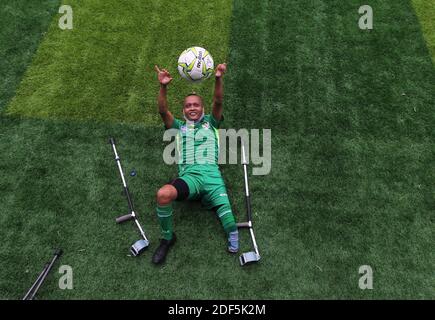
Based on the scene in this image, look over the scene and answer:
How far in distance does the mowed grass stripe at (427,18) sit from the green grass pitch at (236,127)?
49 millimetres

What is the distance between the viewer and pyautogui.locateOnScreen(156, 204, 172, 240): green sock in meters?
5.71

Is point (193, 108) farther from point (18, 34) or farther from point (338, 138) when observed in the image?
point (18, 34)

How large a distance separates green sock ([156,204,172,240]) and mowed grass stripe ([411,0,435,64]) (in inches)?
279

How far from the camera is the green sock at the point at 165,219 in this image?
5711mm

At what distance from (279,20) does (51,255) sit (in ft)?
24.3

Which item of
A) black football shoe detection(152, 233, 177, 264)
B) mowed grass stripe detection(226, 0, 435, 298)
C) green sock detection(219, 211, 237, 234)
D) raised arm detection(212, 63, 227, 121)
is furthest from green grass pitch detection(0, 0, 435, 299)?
raised arm detection(212, 63, 227, 121)

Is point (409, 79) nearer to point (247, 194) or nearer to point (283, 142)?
point (283, 142)

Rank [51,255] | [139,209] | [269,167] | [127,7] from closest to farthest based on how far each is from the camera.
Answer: [51,255] < [139,209] < [269,167] < [127,7]

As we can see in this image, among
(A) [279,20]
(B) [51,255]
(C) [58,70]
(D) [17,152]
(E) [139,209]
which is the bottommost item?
(B) [51,255]

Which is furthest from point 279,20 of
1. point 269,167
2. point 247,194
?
point 247,194

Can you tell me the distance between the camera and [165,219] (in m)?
5.77

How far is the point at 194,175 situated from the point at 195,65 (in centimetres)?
175

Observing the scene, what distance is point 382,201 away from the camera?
6.61 meters

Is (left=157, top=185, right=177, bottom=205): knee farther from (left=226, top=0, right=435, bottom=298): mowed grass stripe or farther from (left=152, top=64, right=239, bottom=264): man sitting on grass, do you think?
(left=226, top=0, right=435, bottom=298): mowed grass stripe
